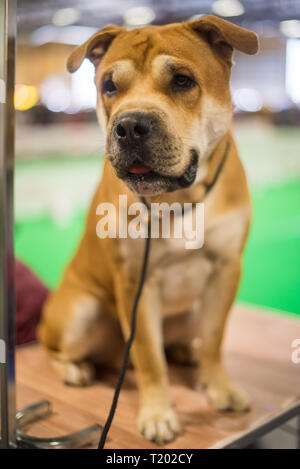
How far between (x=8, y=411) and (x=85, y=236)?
58 centimetres

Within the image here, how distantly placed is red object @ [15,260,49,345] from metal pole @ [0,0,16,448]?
0.74m

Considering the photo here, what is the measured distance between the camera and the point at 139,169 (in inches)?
43.2

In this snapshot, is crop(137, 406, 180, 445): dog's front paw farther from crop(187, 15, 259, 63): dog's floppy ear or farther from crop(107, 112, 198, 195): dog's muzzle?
crop(187, 15, 259, 63): dog's floppy ear

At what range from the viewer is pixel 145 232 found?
130cm

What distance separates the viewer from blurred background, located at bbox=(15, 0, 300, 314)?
138cm

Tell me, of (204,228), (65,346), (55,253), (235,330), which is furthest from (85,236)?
(55,253)

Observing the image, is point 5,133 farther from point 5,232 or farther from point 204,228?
point 204,228

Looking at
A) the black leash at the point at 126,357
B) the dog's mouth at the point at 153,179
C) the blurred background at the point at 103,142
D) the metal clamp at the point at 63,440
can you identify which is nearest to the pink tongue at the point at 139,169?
the dog's mouth at the point at 153,179

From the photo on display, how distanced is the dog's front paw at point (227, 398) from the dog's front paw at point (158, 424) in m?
0.16

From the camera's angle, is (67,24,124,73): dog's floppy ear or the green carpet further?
the green carpet

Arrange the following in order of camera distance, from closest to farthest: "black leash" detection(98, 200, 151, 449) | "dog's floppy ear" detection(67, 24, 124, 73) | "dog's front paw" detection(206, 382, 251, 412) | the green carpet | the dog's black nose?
the dog's black nose, "dog's floppy ear" detection(67, 24, 124, 73), "black leash" detection(98, 200, 151, 449), "dog's front paw" detection(206, 382, 251, 412), the green carpet

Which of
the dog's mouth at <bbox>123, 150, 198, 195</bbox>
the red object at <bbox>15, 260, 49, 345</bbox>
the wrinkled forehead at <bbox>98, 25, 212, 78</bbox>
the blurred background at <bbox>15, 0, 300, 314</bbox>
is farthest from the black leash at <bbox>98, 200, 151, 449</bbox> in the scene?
the red object at <bbox>15, 260, 49, 345</bbox>

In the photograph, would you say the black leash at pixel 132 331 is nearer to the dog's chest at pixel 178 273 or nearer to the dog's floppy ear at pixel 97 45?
the dog's chest at pixel 178 273

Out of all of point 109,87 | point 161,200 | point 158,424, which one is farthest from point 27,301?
point 109,87
